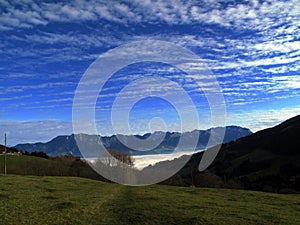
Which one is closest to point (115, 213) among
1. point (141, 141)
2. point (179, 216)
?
point (179, 216)

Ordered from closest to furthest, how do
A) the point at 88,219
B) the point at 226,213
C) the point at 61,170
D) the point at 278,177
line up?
the point at 88,219
the point at 226,213
the point at 61,170
the point at 278,177

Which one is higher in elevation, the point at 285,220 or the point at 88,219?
the point at 88,219

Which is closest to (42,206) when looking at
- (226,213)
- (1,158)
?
(226,213)

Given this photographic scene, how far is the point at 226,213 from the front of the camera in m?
26.5

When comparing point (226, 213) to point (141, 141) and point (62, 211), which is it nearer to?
point (62, 211)

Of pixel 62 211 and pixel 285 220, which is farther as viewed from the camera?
pixel 285 220

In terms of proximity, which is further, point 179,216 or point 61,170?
point 61,170

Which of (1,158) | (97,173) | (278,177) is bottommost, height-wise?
(278,177)

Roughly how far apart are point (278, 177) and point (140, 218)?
19921 cm

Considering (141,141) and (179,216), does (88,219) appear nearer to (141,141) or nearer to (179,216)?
(179,216)

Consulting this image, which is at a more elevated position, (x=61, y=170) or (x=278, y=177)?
(x=61, y=170)

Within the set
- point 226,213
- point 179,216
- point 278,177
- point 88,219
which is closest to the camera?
point 88,219

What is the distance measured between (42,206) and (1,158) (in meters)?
113

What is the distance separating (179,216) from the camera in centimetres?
2252
